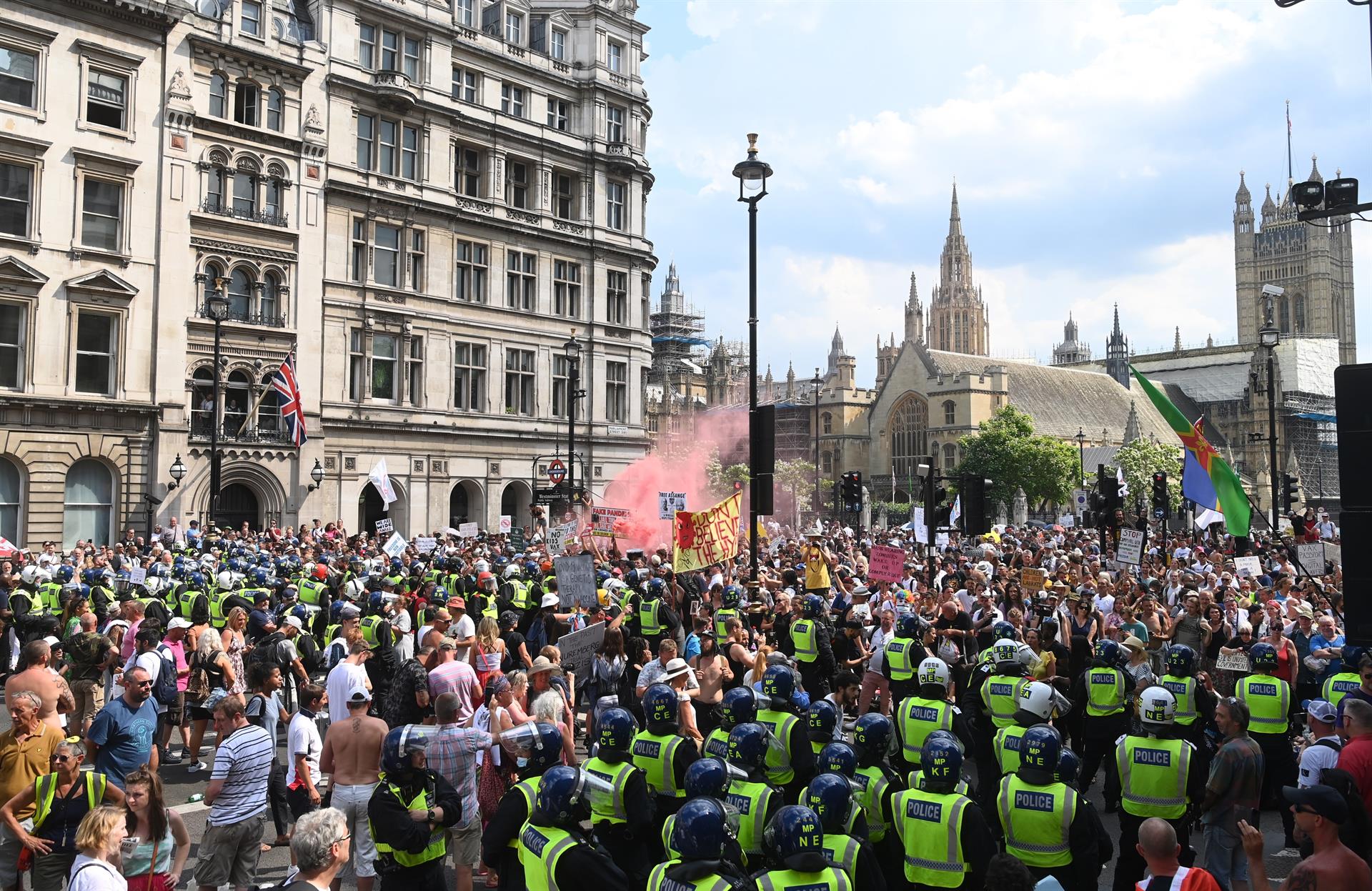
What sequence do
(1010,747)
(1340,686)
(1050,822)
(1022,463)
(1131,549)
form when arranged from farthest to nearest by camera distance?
(1022,463), (1131,549), (1340,686), (1010,747), (1050,822)

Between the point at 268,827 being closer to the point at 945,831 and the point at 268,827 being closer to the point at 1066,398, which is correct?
the point at 945,831

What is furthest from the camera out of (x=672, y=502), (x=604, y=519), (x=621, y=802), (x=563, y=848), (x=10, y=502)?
(x=10, y=502)

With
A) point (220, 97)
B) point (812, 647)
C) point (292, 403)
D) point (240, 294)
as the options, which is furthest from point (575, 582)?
point (220, 97)

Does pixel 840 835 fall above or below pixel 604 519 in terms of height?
below

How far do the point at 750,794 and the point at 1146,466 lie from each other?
91.3 meters

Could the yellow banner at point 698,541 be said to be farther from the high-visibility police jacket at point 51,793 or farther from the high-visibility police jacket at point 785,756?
the high-visibility police jacket at point 51,793

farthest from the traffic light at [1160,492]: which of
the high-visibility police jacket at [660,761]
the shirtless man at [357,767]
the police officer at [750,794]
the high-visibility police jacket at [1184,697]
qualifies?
the shirtless man at [357,767]

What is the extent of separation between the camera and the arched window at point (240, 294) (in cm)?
3456

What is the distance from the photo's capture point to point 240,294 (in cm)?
3478

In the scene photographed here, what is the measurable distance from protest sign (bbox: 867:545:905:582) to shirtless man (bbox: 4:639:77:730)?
40.6 ft

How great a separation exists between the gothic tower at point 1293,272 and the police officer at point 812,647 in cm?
14697

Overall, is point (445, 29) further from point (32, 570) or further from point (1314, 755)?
point (1314, 755)

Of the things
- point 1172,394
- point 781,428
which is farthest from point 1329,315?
point 781,428

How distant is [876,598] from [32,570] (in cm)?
1559
